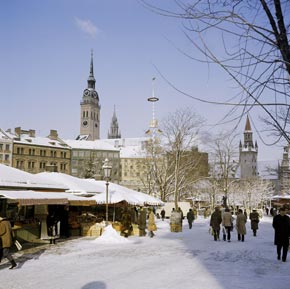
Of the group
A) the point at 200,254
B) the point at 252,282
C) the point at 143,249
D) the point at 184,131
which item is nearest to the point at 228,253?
the point at 200,254

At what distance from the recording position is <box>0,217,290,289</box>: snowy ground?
837 cm

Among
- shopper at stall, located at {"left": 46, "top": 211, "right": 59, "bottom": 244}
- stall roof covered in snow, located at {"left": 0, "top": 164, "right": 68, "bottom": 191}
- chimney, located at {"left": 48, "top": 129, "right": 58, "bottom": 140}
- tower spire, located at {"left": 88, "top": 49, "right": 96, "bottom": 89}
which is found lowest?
shopper at stall, located at {"left": 46, "top": 211, "right": 59, "bottom": 244}

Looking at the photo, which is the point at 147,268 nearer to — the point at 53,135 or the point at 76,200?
the point at 76,200

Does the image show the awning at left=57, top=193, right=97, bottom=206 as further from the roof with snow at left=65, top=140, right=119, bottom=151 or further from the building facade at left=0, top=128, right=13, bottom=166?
the roof with snow at left=65, top=140, right=119, bottom=151

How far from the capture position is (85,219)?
2198 centimetres

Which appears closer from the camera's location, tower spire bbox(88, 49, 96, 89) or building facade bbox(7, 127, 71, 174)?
building facade bbox(7, 127, 71, 174)

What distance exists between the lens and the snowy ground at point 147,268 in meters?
8.37

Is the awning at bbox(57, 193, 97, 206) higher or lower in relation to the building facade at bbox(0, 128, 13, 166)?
lower

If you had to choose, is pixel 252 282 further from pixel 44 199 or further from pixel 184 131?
pixel 184 131

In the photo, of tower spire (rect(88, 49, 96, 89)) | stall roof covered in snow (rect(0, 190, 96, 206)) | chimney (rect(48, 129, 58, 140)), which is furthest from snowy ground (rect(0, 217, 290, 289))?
Result: tower spire (rect(88, 49, 96, 89))

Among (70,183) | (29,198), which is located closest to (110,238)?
(29,198)

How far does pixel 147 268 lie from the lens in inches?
404

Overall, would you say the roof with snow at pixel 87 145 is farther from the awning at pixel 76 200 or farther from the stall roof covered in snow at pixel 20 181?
the awning at pixel 76 200

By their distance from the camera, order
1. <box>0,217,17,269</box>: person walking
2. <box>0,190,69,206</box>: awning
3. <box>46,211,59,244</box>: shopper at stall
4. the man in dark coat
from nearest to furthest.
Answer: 1. <box>0,217,17,269</box>: person walking
2. the man in dark coat
3. <box>0,190,69,206</box>: awning
4. <box>46,211,59,244</box>: shopper at stall
